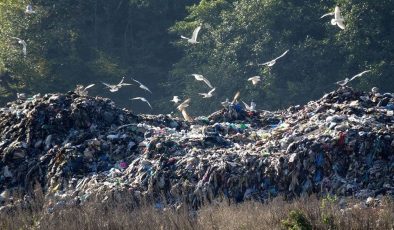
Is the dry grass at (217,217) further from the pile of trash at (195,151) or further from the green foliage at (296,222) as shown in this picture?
the pile of trash at (195,151)

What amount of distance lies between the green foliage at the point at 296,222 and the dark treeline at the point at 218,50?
1479cm

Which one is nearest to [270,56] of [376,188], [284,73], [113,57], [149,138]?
[284,73]

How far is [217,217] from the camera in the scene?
327 inches

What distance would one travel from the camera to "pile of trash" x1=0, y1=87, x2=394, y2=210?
980 centimetres

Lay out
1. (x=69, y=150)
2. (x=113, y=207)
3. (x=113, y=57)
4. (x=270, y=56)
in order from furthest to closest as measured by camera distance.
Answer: (x=113, y=57) < (x=270, y=56) < (x=69, y=150) < (x=113, y=207)

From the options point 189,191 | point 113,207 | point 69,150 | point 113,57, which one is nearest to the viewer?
point 113,207

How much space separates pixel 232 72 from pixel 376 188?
1530cm

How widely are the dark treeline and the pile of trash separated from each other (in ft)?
34.3

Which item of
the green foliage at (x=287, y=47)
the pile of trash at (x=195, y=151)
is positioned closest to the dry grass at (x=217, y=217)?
the pile of trash at (x=195, y=151)

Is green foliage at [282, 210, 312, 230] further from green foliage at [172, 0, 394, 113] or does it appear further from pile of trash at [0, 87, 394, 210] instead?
green foliage at [172, 0, 394, 113]

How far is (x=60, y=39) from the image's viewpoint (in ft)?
83.6

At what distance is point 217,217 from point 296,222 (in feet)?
2.53

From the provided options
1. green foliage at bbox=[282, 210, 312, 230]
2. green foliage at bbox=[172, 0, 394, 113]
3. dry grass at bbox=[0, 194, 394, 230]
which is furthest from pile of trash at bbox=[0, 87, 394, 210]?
green foliage at bbox=[172, 0, 394, 113]

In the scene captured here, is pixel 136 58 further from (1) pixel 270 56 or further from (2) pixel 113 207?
(2) pixel 113 207
